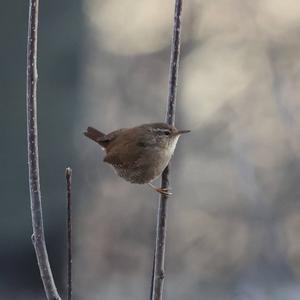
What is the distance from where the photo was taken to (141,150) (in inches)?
62.1

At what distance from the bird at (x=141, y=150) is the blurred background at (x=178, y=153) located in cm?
306

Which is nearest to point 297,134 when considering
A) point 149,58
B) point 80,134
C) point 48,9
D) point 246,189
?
point 246,189

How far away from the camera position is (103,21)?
497cm

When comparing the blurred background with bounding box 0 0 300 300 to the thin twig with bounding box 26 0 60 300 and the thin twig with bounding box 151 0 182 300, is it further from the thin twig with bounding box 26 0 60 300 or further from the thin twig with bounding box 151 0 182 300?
the thin twig with bounding box 26 0 60 300

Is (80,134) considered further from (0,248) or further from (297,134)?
(297,134)

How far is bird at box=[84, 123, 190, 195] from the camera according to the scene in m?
1.46

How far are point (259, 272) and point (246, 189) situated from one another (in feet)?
2.18

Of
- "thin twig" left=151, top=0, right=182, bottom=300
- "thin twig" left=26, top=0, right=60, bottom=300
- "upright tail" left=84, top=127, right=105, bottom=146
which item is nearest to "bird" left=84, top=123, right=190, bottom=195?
"upright tail" left=84, top=127, right=105, bottom=146

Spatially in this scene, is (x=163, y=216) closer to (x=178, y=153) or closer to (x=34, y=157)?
(x=34, y=157)

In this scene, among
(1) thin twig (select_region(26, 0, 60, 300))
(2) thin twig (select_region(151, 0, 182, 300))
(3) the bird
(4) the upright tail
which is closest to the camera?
(1) thin twig (select_region(26, 0, 60, 300))

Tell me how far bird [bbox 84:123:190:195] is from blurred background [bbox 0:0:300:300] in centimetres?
306

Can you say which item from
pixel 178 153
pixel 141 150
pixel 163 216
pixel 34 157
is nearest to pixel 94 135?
pixel 141 150

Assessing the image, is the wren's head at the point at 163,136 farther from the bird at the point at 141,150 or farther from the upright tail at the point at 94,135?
the upright tail at the point at 94,135

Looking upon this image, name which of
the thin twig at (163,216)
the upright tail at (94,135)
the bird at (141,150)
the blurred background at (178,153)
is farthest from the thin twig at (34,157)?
the blurred background at (178,153)
